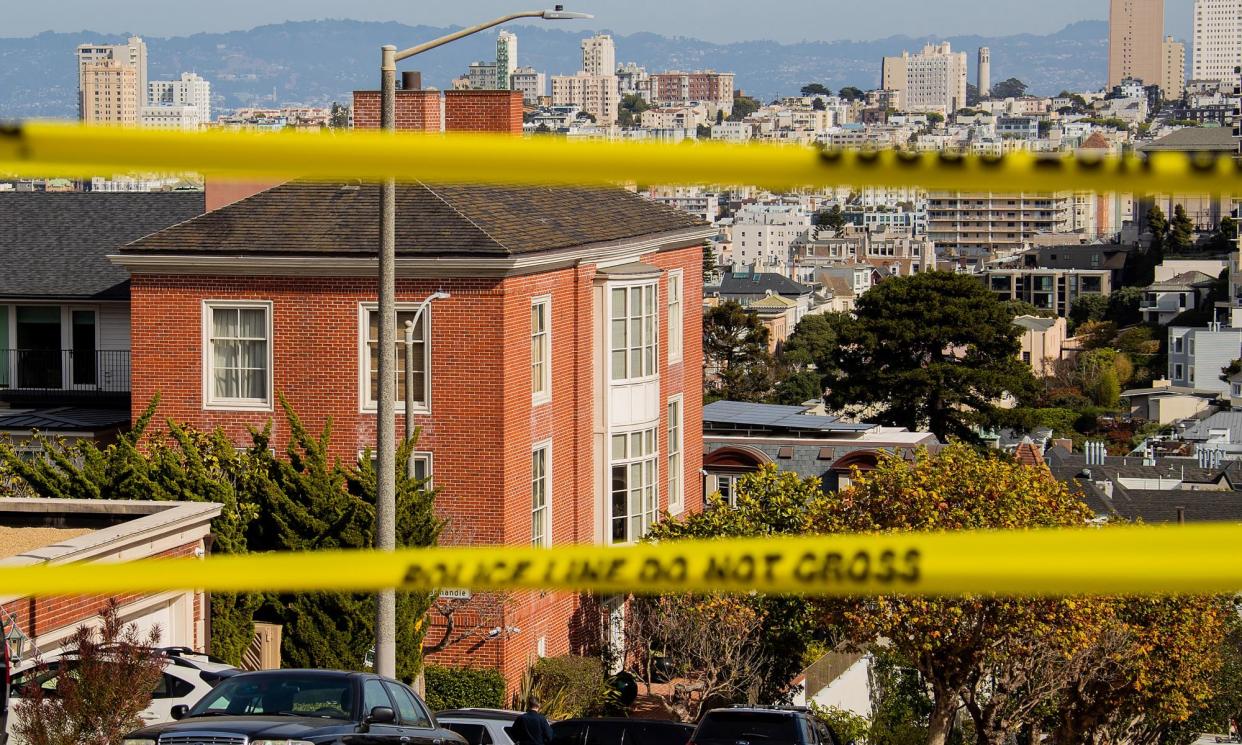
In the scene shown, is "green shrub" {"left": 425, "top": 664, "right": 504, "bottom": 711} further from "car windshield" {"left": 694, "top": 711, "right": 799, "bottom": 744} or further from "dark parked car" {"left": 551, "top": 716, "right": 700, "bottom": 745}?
"car windshield" {"left": 694, "top": 711, "right": 799, "bottom": 744}

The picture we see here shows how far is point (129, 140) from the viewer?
6.64ft

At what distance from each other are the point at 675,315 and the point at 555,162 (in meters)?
34.8

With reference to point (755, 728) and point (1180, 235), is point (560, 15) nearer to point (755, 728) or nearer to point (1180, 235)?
point (755, 728)

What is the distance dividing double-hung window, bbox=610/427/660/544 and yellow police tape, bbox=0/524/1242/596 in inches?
1214

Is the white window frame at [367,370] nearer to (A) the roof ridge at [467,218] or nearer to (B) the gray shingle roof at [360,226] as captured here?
(B) the gray shingle roof at [360,226]

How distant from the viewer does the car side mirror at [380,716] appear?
530 inches

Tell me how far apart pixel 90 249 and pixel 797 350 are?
119m

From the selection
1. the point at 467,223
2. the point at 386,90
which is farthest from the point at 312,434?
the point at 386,90

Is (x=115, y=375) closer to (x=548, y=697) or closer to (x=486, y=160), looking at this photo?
(x=548, y=697)

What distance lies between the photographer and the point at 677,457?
37.0 meters

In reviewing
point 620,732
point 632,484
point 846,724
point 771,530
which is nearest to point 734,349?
point 632,484

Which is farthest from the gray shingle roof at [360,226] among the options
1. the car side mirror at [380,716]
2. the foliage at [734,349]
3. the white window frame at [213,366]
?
the foliage at [734,349]

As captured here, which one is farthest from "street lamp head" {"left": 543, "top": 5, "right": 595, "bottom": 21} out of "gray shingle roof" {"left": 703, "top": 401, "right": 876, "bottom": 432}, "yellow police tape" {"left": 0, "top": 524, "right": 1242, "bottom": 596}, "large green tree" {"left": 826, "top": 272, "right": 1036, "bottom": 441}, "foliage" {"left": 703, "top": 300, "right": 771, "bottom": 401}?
"foliage" {"left": 703, "top": 300, "right": 771, "bottom": 401}

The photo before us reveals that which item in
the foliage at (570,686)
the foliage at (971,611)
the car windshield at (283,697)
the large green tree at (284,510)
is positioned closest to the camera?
the car windshield at (283,697)
